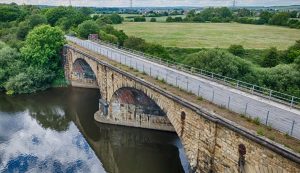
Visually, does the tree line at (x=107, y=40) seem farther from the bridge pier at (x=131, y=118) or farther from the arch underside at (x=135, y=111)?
the bridge pier at (x=131, y=118)

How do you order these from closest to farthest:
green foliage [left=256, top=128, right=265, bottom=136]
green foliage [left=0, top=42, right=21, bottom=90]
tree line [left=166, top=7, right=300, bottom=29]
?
1. green foliage [left=256, top=128, right=265, bottom=136]
2. green foliage [left=0, top=42, right=21, bottom=90]
3. tree line [left=166, top=7, right=300, bottom=29]

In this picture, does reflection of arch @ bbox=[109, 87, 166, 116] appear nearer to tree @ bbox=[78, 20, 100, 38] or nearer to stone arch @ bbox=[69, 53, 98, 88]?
stone arch @ bbox=[69, 53, 98, 88]

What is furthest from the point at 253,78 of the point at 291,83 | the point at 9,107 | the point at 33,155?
the point at 9,107

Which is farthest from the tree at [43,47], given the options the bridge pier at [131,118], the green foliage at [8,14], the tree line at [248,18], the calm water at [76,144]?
the tree line at [248,18]

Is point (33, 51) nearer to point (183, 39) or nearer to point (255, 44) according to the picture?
point (183, 39)

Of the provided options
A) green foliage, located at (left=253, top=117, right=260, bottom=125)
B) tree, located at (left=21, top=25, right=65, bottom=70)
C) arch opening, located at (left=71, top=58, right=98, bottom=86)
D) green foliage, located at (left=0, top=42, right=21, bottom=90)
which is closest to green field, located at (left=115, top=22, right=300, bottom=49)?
arch opening, located at (left=71, top=58, right=98, bottom=86)

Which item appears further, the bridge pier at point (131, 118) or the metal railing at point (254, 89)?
the bridge pier at point (131, 118)

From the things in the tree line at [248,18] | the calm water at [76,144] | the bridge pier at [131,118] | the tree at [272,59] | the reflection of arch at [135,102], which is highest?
the tree line at [248,18]
